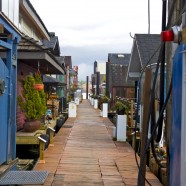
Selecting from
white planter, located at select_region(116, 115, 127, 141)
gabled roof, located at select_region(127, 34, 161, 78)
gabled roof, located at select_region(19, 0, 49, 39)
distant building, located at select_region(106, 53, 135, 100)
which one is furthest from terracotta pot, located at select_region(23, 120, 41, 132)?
distant building, located at select_region(106, 53, 135, 100)

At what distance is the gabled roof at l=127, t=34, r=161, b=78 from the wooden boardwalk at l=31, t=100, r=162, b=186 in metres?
6.71

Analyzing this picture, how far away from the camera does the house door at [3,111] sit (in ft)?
21.6

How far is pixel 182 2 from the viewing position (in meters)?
4.26

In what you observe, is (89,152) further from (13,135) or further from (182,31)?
(182,31)

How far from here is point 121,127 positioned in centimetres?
1300

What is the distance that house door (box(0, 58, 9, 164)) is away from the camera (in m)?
6.59

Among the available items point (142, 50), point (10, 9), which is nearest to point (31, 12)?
point (10, 9)

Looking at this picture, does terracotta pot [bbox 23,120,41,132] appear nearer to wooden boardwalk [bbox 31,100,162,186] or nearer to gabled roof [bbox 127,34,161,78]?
wooden boardwalk [bbox 31,100,162,186]

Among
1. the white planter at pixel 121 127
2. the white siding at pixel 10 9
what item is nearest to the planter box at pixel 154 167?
the white planter at pixel 121 127

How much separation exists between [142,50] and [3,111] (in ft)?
45.3

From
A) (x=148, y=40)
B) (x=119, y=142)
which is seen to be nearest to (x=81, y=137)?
(x=119, y=142)

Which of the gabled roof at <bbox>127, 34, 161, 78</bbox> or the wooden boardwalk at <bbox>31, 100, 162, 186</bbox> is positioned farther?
the gabled roof at <bbox>127, 34, 161, 78</bbox>

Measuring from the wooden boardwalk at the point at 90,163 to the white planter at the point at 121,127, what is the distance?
0.33 m

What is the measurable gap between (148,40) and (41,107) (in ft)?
33.8
